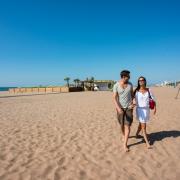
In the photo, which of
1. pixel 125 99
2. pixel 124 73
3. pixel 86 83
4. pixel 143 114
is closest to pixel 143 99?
pixel 143 114

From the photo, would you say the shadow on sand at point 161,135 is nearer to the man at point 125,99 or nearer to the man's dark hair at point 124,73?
the man at point 125,99

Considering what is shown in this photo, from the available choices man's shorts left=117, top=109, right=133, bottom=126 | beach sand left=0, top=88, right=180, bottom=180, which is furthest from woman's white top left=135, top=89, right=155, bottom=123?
beach sand left=0, top=88, right=180, bottom=180

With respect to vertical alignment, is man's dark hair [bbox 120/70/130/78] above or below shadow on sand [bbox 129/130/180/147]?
above

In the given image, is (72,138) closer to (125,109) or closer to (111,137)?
(111,137)

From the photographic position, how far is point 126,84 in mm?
5199

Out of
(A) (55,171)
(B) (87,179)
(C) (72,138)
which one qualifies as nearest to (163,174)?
(B) (87,179)

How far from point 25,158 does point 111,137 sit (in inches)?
101

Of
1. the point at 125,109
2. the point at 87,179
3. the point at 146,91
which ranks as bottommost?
the point at 87,179

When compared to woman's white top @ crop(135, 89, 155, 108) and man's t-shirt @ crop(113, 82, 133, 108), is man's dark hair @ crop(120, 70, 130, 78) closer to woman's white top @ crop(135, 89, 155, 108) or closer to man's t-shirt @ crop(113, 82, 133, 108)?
man's t-shirt @ crop(113, 82, 133, 108)

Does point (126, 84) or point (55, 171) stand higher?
point (126, 84)

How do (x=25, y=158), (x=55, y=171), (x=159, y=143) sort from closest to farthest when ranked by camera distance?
(x=55, y=171) < (x=25, y=158) < (x=159, y=143)

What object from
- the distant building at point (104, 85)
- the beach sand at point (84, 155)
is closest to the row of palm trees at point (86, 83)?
the distant building at point (104, 85)

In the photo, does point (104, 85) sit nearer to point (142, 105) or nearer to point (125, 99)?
point (142, 105)

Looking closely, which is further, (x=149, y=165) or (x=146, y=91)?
(x=146, y=91)
